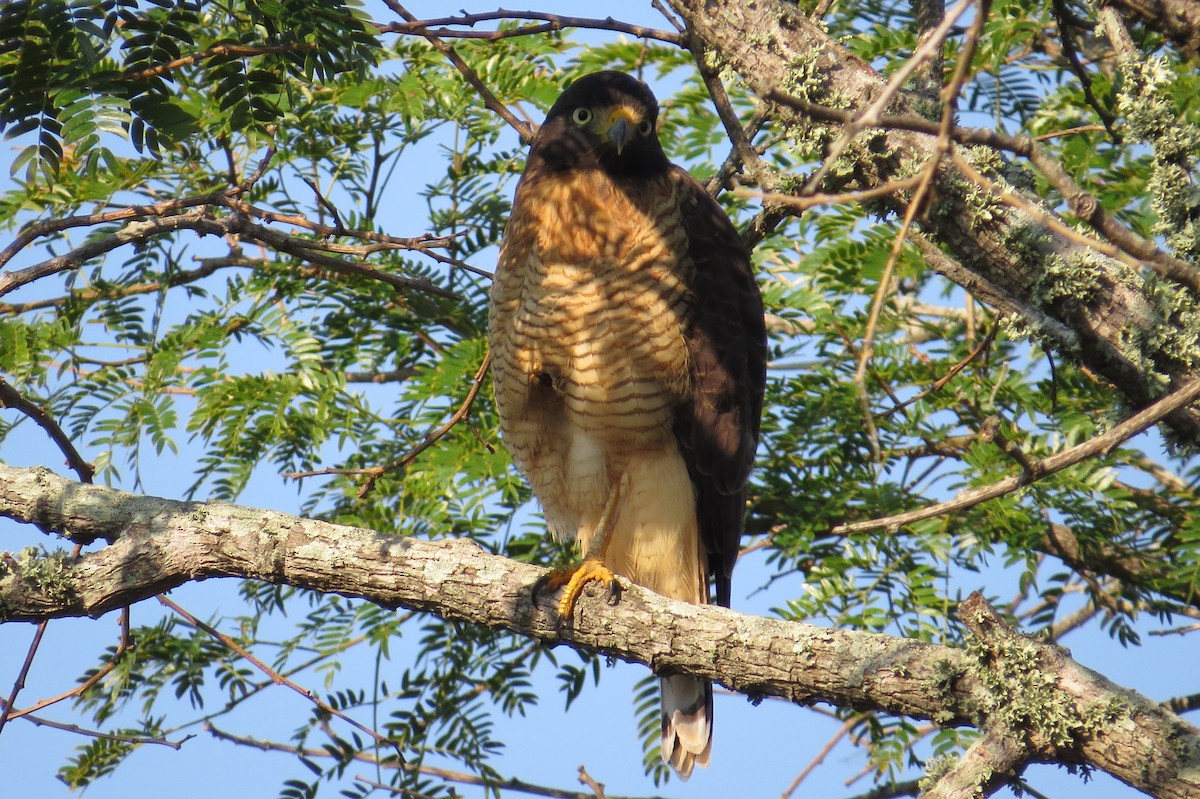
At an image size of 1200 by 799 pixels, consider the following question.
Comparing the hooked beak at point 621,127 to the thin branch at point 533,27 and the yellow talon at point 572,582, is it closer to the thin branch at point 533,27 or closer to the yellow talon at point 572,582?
the thin branch at point 533,27

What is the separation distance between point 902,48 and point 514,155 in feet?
5.29

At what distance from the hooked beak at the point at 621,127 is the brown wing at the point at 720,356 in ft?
0.94

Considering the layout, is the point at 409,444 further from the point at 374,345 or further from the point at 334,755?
the point at 334,755

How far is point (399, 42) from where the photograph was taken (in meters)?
4.55

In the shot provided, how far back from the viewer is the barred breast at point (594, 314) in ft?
12.0

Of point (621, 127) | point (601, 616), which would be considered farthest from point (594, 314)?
point (601, 616)

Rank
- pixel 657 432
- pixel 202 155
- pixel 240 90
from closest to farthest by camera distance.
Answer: pixel 240 90, pixel 657 432, pixel 202 155

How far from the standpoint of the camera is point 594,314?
365 cm

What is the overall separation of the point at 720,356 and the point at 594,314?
0.46 m

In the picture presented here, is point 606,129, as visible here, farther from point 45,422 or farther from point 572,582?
point 45,422

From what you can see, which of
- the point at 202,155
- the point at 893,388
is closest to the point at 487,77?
the point at 202,155

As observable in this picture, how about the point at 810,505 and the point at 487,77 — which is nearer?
the point at 810,505

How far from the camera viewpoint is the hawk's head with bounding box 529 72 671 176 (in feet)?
12.5

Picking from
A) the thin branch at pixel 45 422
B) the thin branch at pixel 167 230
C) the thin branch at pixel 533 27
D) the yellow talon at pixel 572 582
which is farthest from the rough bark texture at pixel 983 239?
the thin branch at pixel 45 422
